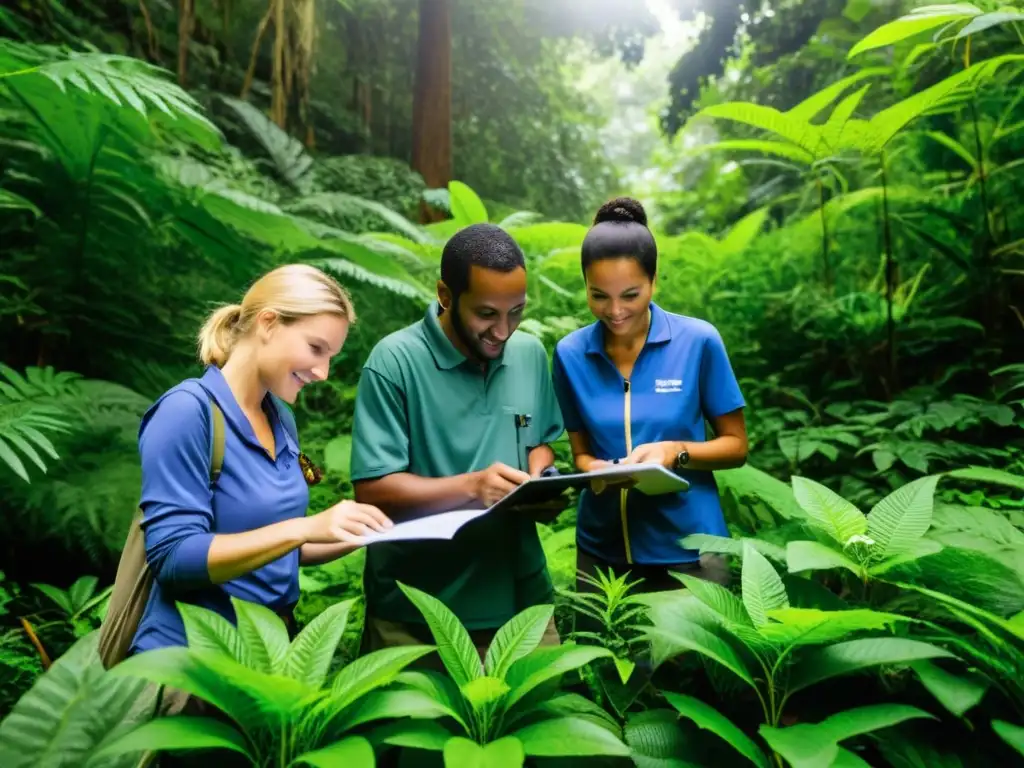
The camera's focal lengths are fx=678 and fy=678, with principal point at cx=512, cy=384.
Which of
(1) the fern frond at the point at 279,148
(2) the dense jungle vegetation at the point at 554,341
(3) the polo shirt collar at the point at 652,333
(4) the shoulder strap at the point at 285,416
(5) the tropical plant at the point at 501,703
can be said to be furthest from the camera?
(1) the fern frond at the point at 279,148

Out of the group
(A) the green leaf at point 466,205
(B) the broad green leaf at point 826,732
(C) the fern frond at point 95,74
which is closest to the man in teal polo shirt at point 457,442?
(B) the broad green leaf at point 826,732

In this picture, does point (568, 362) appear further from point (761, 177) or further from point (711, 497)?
point (761, 177)

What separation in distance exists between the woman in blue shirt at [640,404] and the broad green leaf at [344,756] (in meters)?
0.90

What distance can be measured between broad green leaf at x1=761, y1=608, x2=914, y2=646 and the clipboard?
0.35m

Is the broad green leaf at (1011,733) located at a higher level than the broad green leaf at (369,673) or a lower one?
lower

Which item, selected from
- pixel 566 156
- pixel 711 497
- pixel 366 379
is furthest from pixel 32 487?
pixel 566 156

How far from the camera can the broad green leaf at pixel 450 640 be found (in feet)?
4.17

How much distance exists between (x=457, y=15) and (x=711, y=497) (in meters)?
8.60

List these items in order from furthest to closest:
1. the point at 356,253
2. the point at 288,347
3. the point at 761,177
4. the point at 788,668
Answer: the point at 761,177 < the point at 356,253 < the point at 288,347 < the point at 788,668

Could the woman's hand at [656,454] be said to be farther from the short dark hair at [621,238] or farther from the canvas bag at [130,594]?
the canvas bag at [130,594]

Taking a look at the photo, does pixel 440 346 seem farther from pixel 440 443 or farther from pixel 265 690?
pixel 265 690

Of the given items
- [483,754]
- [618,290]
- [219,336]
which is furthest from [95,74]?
[483,754]

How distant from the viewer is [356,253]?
158 inches

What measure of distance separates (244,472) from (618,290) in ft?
3.25
